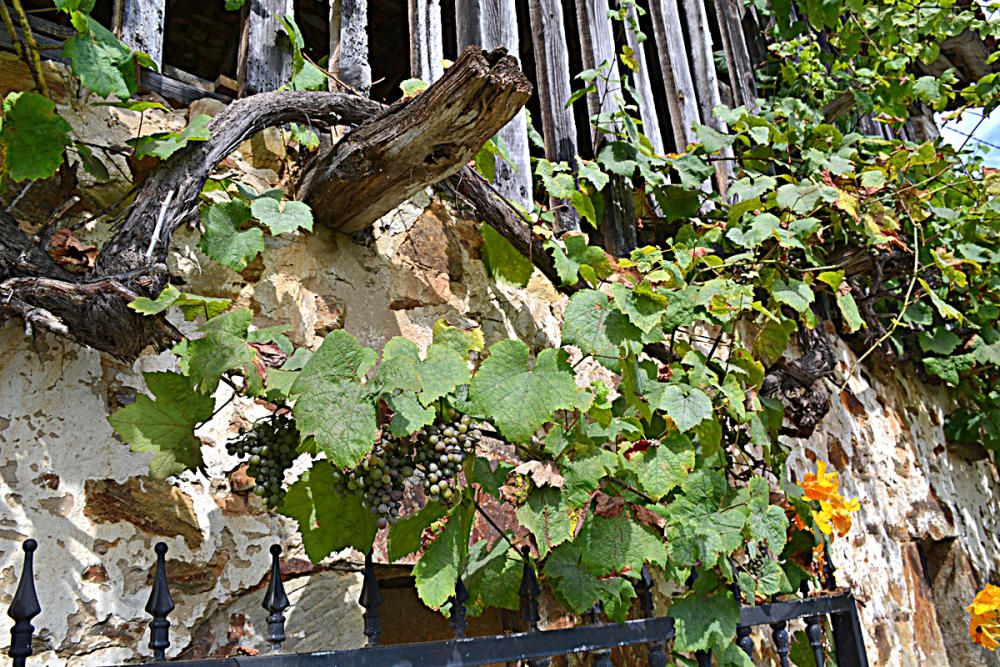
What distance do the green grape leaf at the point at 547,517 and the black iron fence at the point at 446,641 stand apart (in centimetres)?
10

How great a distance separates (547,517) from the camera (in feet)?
4.93

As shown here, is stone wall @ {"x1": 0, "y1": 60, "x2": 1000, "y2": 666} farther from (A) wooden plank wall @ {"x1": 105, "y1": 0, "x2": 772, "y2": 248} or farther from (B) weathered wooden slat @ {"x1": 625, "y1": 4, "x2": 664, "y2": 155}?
(B) weathered wooden slat @ {"x1": 625, "y1": 4, "x2": 664, "y2": 155}

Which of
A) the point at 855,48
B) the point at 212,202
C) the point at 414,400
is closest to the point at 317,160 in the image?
the point at 212,202

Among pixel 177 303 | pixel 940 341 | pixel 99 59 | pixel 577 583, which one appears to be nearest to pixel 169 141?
pixel 99 59

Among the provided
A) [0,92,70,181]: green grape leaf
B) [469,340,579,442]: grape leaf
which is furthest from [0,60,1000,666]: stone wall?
[469,340,579,442]: grape leaf

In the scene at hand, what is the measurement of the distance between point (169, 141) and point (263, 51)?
0.55 meters

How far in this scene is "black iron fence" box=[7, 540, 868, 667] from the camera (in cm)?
103

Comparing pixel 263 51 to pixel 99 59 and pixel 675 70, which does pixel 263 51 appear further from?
pixel 675 70

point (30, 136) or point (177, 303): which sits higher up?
point (30, 136)

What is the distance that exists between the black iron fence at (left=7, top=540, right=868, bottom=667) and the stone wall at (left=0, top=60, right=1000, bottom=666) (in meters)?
0.09

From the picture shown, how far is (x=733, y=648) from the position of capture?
1862mm

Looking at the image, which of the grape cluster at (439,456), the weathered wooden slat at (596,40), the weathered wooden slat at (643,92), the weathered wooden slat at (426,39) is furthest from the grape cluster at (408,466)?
the weathered wooden slat at (643,92)

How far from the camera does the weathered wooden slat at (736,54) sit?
3611 millimetres

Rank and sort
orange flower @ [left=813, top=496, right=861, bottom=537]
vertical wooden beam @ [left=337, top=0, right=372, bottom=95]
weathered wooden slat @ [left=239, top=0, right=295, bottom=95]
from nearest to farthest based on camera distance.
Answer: weathered wooden slat @ [left=239, top=0, right=295, bottom=95] < vertical wooden beam @ [left=337, top=0, right=372, bottom=95] < orange flower @ [left=813, top=496, right=861, bottom=537]
